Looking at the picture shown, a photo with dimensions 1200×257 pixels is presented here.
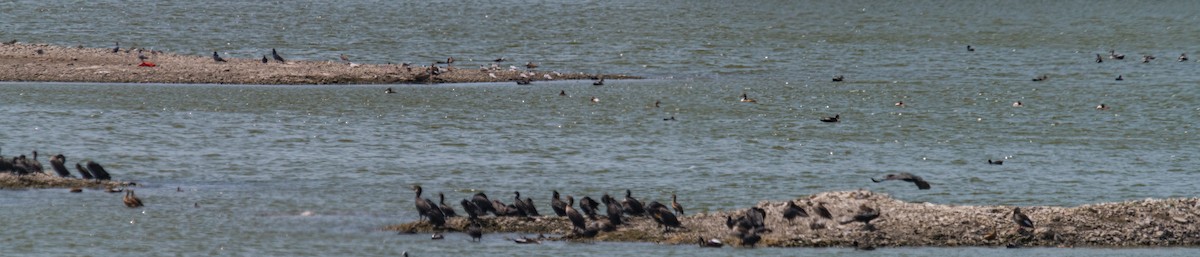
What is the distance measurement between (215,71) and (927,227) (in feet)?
101

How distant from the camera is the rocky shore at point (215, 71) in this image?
49.6 meters

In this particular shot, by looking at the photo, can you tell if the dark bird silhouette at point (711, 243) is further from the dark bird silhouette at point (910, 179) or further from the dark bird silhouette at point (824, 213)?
the dark bird silhouette at point (910, 179)

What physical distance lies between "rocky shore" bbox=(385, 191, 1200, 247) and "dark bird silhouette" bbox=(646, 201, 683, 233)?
111mm

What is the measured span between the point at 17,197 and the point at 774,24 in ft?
151

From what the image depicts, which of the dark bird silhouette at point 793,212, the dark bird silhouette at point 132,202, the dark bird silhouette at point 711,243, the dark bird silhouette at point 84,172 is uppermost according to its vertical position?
the dark bird silhouette at point 793,212

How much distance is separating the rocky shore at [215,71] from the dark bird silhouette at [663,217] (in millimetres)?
26486

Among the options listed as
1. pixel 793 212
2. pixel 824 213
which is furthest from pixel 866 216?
pixel 793 212

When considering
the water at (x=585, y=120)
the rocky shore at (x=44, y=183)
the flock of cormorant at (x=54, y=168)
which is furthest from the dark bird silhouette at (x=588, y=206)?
the rocky shore at (x=44, y=183)

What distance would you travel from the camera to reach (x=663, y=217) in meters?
23.9

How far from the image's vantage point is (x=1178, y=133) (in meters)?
40.7

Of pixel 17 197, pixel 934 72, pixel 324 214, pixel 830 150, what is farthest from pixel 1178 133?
pixel 17 197

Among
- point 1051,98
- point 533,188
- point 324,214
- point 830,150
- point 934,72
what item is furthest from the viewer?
point 934,72

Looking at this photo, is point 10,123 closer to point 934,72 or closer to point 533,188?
point 533,188

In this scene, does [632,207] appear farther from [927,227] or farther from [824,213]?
[927,227]
